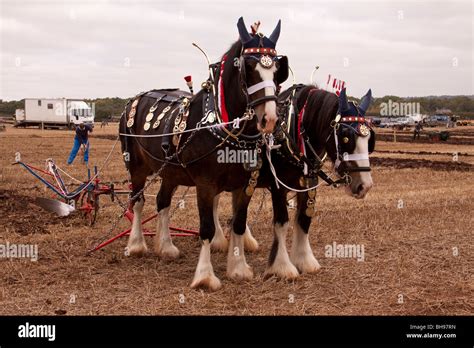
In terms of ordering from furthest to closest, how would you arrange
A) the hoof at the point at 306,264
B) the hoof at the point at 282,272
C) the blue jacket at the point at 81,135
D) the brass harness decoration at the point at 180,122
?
1. the blue jacket at the point at 81,135
2. the hoof at the point at 306,264
3. the hoof at the point at 282,272
4. the brass harness decoration at the point at 180,122

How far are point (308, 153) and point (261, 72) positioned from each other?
1.54 m

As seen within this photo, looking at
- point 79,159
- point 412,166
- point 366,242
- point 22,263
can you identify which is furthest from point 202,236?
point 79,159

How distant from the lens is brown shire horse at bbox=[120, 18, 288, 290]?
5.57 metres

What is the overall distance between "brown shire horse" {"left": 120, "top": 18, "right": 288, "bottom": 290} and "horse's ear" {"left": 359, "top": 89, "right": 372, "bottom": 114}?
1.16m

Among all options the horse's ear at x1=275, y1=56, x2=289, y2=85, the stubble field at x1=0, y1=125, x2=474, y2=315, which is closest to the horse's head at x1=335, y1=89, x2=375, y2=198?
the horse's ear at x1=275, y1=56, x2=289, y2=85

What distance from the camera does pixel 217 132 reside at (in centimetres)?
610

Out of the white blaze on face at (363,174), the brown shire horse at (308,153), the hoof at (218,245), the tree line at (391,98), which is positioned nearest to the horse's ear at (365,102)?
the brown shire horse at (308,153)

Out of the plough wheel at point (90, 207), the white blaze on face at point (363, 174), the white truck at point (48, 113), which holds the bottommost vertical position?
the plough wheel at point (90, 207)

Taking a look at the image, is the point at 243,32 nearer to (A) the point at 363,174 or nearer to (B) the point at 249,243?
(A) the point at 363,174

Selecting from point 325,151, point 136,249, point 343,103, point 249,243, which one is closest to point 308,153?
point 325,151

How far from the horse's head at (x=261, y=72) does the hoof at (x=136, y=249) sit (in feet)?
11.3

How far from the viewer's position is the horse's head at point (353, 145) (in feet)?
20.0

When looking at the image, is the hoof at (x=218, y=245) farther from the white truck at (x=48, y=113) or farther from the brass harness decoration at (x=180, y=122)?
the white truck at (x=48, y=113)
